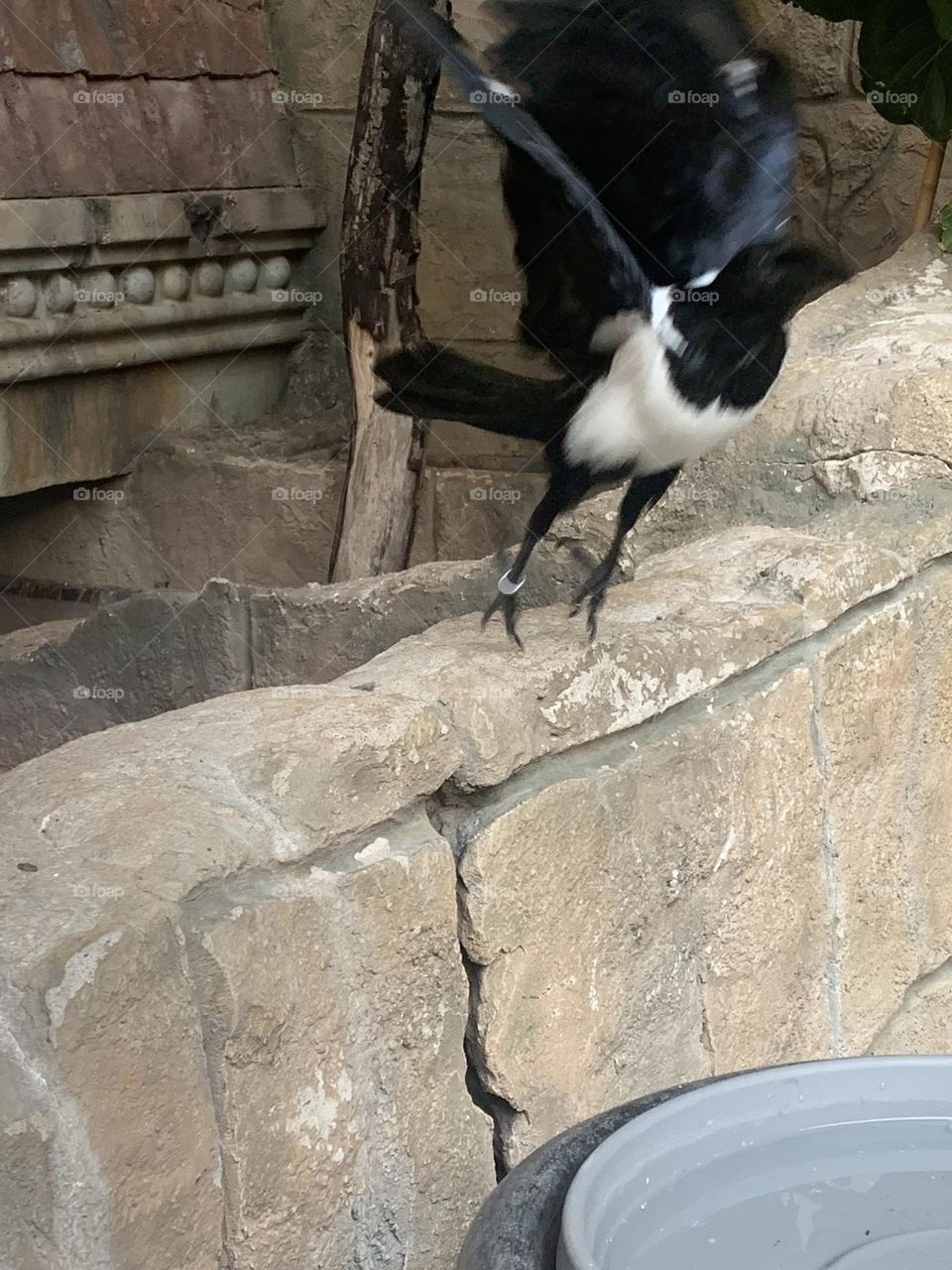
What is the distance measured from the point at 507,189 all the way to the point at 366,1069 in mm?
837

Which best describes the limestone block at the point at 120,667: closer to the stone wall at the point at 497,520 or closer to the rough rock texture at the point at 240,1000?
the stone wall at the point at 497,520

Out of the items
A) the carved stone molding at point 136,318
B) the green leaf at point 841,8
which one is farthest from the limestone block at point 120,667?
the green leaf at point 841,8

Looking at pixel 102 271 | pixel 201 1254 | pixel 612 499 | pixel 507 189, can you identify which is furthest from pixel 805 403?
pixel 102 271

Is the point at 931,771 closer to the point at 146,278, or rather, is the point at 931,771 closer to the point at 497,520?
the point at 497,520

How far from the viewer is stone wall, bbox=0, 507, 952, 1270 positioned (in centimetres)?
93

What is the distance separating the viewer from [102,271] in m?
2.90

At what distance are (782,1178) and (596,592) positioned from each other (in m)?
0.69

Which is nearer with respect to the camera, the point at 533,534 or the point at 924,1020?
the point at 533,534

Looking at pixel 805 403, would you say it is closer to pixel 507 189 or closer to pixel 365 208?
pixel 507 189

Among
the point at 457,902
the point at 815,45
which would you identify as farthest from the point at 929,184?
the point at 457,902

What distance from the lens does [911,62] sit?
2264 millimetres

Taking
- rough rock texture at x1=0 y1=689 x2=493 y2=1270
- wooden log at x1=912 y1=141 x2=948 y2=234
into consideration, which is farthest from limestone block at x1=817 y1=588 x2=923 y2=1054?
wooden log at x1=912 y1=141 x2=948 y2=234

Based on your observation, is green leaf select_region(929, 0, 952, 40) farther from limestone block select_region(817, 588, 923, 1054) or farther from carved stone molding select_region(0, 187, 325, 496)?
carved stone molding select_region(0, 187, 325, 496)

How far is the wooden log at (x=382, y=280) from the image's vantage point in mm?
2525
